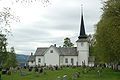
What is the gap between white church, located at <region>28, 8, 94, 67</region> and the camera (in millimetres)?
82250

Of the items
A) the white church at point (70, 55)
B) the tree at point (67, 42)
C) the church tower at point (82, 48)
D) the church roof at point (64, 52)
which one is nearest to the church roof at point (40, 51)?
the church roof at point (64, 52)

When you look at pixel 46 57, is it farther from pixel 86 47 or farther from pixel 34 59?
pixel 86 47

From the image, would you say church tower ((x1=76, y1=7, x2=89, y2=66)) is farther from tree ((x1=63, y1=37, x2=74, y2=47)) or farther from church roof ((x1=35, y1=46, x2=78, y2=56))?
tree ((x1=63, y1=37, x2=74, y2=47))

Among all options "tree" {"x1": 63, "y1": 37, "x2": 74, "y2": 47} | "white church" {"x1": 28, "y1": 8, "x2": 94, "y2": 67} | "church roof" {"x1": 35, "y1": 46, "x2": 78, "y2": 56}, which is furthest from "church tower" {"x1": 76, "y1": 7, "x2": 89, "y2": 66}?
"tree" {"x1": 63, "y1": 37, "x2": 74, "y2": 47}

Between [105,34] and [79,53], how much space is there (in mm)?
50229

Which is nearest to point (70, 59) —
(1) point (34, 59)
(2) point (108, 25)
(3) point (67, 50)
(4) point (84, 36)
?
(3) point (67, 50)

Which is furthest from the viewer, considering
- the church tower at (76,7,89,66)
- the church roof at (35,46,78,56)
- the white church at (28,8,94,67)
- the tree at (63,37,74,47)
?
the tree at (63,37,74,47)

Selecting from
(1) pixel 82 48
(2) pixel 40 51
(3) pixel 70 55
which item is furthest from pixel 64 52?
(2) pixel 40 51

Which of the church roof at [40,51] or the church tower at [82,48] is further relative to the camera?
the church roof at [40,51]

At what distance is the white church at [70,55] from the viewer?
82.2 meters

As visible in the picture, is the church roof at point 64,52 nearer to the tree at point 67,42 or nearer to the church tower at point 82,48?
the church tower at point 82,48

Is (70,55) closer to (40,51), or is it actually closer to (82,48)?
(82,48)

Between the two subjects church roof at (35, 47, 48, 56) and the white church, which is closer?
the white church

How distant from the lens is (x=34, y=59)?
3622 inches
